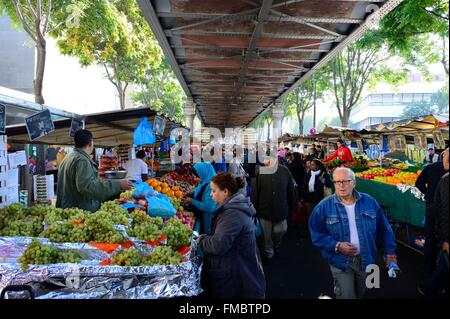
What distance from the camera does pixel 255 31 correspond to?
700 cm

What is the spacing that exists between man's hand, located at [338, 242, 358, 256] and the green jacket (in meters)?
2.51

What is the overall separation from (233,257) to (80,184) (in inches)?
81.5

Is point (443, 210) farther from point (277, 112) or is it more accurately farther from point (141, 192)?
point (277, 112)

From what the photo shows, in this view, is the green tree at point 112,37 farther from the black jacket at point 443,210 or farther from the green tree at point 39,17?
the black jacket at point 443,210

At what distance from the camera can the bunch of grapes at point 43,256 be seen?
288 cm

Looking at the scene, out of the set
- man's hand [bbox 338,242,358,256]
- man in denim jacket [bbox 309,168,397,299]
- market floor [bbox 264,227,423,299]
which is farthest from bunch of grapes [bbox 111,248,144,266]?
market floor [bbox 264,227,423,299]

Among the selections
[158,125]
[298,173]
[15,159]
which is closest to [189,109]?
[298,173]

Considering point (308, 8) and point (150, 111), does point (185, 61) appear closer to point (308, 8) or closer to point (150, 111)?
point (150, 111)

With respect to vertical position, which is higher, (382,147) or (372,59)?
(372,59)

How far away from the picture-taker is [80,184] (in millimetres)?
4074

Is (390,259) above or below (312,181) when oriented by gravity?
below

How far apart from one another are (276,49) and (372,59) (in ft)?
50.2

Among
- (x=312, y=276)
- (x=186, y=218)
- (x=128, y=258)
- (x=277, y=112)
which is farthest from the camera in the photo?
(x=277, y=112)
